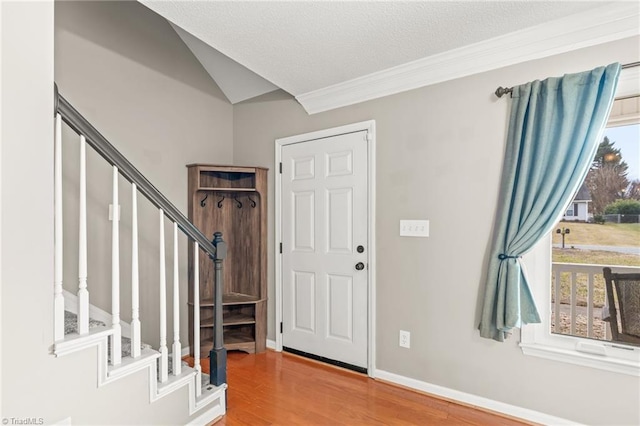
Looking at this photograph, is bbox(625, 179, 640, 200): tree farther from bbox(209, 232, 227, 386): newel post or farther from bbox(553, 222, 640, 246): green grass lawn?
bbox(209, 232, 227, 386): newel post

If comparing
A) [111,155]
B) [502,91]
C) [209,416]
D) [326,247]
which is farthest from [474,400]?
[111,155]

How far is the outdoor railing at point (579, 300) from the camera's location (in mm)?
1947

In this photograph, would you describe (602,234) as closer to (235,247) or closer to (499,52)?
(499,52)

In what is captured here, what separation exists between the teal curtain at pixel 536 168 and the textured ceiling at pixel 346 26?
0.45 metres

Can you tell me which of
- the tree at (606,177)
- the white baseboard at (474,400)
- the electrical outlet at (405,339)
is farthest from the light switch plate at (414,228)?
the white baseboard at (474,400)

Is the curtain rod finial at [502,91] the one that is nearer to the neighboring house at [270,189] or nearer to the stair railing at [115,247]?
the neighboring house at [270,189]

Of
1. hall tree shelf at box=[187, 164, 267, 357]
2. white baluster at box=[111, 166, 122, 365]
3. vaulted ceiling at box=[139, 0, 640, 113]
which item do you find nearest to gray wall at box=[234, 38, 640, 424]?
vaulted ceiling at box=[139, 0, 640, 113]

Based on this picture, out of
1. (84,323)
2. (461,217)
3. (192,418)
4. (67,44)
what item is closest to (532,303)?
(461,217)

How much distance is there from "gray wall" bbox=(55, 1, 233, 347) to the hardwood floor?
994 mm

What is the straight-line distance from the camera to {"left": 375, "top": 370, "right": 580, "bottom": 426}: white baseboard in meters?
1.97

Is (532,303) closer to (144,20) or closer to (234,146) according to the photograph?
(234,146)

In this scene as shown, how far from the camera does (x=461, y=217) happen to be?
2.26m

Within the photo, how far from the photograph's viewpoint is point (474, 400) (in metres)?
2.18

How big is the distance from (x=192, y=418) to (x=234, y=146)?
8.48ft
